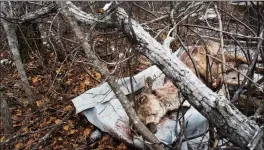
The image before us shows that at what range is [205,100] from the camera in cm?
217

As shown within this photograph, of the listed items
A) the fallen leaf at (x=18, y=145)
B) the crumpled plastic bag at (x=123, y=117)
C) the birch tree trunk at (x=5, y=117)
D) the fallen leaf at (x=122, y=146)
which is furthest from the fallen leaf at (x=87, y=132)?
the birch tree trunk at (x=5, y=117)

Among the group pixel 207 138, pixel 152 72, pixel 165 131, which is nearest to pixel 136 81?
pixel 152 72

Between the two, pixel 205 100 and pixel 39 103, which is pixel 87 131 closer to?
pixel 39 103

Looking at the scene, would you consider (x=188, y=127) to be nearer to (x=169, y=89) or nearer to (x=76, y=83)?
(x=169, y=89)

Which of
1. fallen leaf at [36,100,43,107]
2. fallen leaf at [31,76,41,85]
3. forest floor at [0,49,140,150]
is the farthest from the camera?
fallen leaf at [31,76,41,85]

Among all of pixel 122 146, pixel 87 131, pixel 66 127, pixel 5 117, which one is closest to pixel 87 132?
pixel 87 131

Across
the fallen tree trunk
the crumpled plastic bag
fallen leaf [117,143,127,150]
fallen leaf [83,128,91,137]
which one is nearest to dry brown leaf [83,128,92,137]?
fallen leaf [83,128,91,137]

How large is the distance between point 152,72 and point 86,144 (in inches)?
40.0

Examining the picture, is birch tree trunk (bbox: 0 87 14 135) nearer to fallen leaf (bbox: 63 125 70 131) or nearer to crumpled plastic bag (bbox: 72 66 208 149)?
fallen leaf (bbox: 63 125 70 131)

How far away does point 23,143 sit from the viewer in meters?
3.58

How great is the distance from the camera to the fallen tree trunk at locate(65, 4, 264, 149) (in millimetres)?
2000

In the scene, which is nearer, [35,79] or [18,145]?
[18,145]

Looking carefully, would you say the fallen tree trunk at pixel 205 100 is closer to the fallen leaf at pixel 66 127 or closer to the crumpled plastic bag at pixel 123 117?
the crumpled plastic bag at pixel 123 117

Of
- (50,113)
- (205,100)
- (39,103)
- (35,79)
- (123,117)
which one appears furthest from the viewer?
(35,79)
